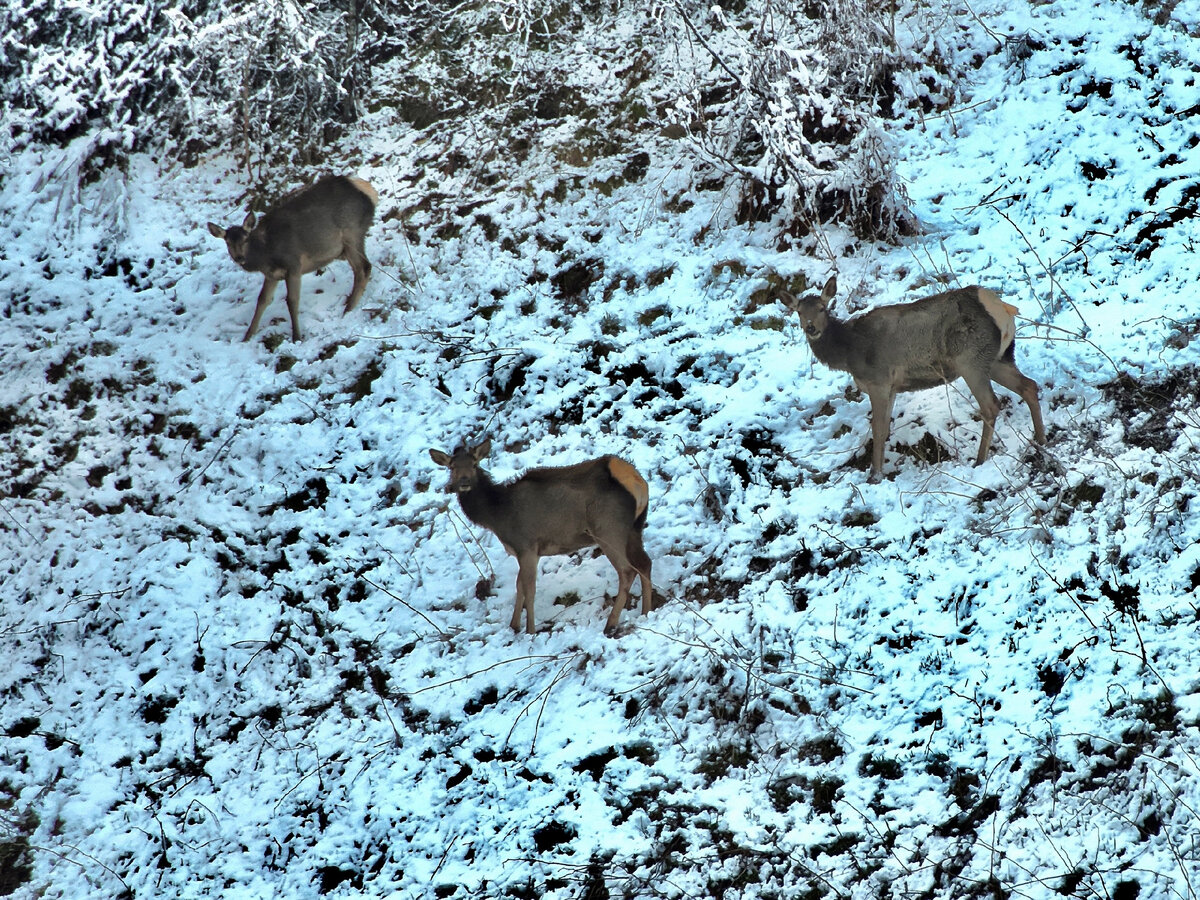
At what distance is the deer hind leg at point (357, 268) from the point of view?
31.5 ft

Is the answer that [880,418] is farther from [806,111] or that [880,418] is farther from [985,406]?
[806,111]

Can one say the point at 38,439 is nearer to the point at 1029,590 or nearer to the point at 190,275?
the point at 190,275

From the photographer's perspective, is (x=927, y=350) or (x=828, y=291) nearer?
(x=927, y=350)

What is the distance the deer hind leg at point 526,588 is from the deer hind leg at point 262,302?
169 inches

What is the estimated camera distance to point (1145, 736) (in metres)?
4.95

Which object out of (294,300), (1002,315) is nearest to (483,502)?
(294,300)

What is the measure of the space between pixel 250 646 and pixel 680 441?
3612mm

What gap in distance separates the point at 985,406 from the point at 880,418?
0.74 metres

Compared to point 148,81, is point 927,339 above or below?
below

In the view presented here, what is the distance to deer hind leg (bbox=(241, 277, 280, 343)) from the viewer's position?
371 inches

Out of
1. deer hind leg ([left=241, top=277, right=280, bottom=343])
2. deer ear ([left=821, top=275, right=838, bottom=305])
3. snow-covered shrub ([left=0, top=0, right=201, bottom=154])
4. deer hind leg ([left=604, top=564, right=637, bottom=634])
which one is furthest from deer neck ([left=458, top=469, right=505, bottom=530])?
snow-covered shrub ([left=0, top=0, right=201, bottom=154])

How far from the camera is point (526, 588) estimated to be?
681 cm

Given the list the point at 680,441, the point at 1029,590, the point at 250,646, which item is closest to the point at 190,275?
the point at 250,646

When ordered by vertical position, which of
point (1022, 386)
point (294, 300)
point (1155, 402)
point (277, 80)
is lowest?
point (1155, 402)
